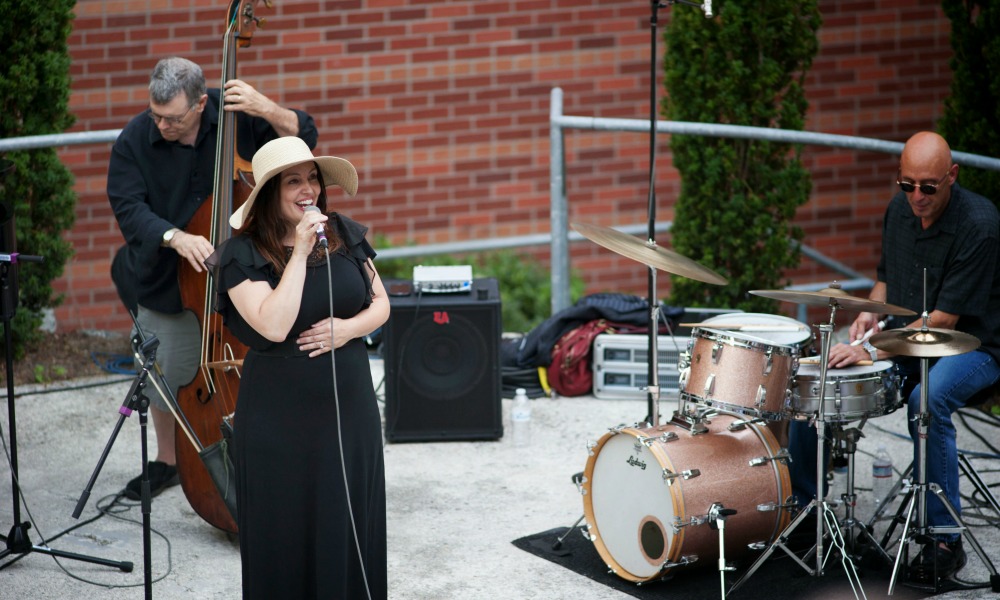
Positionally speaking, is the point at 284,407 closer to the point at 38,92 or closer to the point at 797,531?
the point at 797,531

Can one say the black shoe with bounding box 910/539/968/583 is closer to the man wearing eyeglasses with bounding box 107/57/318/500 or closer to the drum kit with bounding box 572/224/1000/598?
the drum kit with bounding box 572/224/1000/598

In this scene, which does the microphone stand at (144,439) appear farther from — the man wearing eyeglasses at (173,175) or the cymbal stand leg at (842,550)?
the cymbal stand leg at (842,550)

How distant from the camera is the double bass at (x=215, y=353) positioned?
4.54 metres

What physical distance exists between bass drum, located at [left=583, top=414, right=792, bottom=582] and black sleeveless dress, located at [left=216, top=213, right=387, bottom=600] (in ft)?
3.76

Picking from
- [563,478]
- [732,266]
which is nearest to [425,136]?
[732,266]

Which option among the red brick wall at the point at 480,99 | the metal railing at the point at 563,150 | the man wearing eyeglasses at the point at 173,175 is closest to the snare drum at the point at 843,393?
the metal railing at the point at 563,150

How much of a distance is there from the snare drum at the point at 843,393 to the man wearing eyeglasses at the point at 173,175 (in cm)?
222

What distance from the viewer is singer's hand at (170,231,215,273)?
465cm

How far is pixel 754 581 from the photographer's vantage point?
4465mm

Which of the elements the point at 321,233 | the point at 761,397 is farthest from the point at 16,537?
the point at 761,397

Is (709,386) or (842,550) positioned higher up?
(709,386)

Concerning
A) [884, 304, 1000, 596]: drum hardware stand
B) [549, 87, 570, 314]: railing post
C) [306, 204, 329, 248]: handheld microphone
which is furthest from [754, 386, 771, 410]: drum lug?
[549, 87, 570, 314]: railing post

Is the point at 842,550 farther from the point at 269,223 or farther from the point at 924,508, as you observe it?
the point at 269,223

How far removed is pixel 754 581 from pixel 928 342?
1.10m
